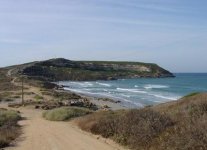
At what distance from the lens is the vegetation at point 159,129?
51.5 ft

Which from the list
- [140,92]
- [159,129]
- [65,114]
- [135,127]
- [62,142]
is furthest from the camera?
[140,92]

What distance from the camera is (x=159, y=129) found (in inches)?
750

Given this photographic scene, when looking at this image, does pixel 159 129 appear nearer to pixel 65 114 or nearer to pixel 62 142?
pixel 62 142

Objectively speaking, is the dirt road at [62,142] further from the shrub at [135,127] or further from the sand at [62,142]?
the shrub at [135,127]

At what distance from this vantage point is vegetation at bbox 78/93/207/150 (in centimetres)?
1570

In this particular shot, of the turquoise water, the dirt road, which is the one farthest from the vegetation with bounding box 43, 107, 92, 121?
the turquoise water

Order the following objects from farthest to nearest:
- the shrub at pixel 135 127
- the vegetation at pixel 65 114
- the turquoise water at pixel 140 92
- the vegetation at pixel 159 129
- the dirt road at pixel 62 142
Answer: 1. the turquoise water at pixel 140 92
2. the vegetation at pixel 65 114
3. the dirt road at pixel 62 142
4. the shrub at pixel 135 127
5. the vegetation at pixel 159 129

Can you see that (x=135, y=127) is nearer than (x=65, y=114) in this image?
Yes

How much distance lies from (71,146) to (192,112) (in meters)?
5.65

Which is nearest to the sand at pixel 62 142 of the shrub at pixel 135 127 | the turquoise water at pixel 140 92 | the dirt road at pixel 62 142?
the dirt road at pixel 62 142

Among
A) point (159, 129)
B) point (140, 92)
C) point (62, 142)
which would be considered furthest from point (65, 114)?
point (140, 92)

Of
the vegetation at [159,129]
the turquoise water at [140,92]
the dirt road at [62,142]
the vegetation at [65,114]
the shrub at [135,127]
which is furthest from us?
the turquoise water at [140,92]

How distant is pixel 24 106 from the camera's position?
56438mm

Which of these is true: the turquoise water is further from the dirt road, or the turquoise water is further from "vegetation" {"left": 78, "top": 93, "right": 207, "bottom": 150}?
"vegetation" {"left": 78, "top": 93, "right": 207, "bottom": 150}
